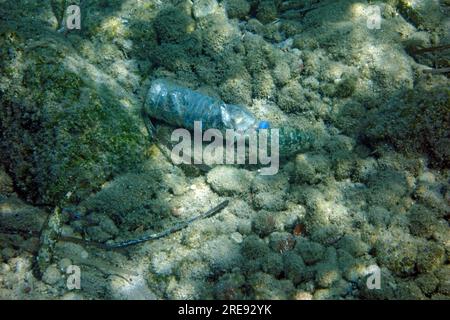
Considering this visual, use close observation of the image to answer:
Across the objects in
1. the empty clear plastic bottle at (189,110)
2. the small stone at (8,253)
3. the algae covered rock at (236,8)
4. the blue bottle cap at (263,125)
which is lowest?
the small stone at (8,253)

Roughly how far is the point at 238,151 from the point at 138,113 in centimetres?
122

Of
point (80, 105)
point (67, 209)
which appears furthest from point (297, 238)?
point (80, 105)

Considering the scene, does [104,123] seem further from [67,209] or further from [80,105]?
[67,209]

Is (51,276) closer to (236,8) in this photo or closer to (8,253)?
(8,253)

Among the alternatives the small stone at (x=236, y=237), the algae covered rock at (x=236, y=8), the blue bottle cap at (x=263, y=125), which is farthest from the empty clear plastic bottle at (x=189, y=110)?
the algae covered rock at (x=236, y=8)

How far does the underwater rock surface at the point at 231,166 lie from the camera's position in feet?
9.26

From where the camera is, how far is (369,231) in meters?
3.03

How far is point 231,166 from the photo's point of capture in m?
3.69

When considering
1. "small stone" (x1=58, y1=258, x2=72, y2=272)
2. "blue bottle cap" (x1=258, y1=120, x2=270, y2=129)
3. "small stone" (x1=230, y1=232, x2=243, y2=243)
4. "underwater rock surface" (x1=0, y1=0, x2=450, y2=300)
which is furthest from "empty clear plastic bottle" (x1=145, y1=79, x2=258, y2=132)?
"small stone" (x1=58, y1=258, x2=72, y2=272)

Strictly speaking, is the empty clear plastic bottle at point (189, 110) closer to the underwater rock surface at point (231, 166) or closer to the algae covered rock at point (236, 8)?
the underwater rock surface at point (231, 166)

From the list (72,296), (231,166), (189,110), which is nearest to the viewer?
(72,296)

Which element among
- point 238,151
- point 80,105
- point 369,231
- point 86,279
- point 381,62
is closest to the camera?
point 86,279

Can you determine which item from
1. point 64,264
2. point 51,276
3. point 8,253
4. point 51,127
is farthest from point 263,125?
point 8,253

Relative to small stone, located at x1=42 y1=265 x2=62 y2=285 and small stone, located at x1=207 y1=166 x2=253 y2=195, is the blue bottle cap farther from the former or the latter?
small stone, located at x1=42 y1=265 x2=62 y2=285
